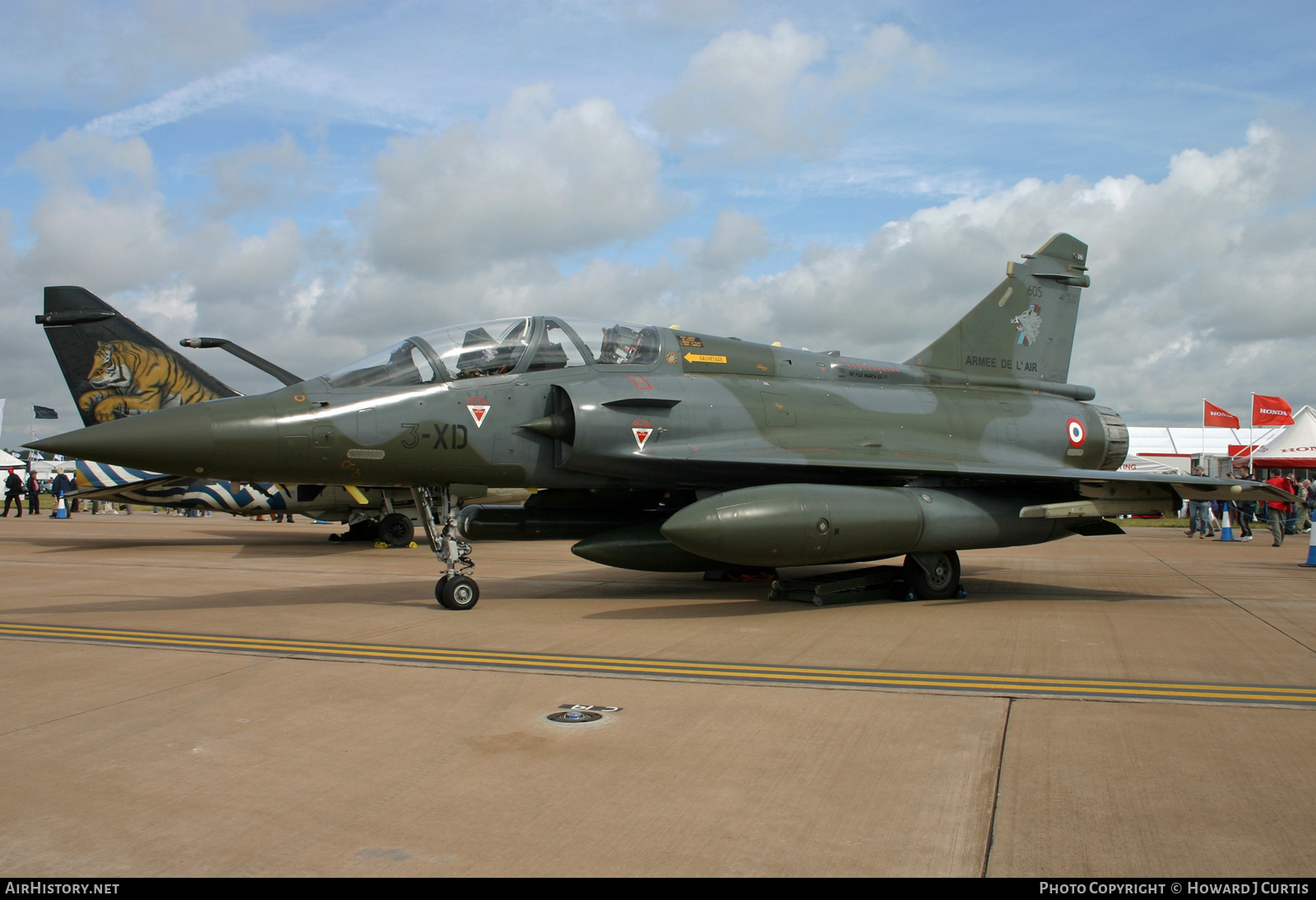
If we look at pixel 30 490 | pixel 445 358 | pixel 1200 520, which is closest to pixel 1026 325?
pixel 445 358

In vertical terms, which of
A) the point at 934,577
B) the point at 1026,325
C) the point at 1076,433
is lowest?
the point at 934,577

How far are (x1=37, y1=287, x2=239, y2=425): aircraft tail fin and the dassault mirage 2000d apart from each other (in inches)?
372

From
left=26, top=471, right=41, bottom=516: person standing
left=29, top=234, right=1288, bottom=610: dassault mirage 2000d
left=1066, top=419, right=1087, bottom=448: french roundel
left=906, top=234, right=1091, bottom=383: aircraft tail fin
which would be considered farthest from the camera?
left=26, top=471, right=41, bottom=516: person standing

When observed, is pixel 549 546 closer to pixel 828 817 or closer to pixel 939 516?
pixel 939 516

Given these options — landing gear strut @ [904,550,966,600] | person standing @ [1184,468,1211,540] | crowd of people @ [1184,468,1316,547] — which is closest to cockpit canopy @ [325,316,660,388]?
landing gear strut @ [904,550,966,600]

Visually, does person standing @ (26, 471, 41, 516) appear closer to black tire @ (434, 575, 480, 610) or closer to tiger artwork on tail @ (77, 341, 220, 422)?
tiger artwork on tail @ (77, 341, 220, 422)

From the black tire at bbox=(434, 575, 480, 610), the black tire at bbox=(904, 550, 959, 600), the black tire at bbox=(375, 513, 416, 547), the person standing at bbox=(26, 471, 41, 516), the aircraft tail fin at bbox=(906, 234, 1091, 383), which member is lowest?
the person standing at bbox=(26, 471, 41, 516)

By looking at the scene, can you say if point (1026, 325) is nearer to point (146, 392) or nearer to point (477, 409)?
point (477, 409)

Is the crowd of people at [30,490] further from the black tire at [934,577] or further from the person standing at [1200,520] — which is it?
the person standing at [1200,520]

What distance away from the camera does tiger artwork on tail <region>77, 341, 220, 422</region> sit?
A: 1602 cm

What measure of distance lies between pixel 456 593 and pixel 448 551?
42 cm

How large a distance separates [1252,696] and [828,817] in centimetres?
361

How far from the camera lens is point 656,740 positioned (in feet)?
15.0

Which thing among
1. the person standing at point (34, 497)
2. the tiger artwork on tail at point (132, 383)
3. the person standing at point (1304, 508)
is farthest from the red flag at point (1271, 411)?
the person standing at point (34, 497)
